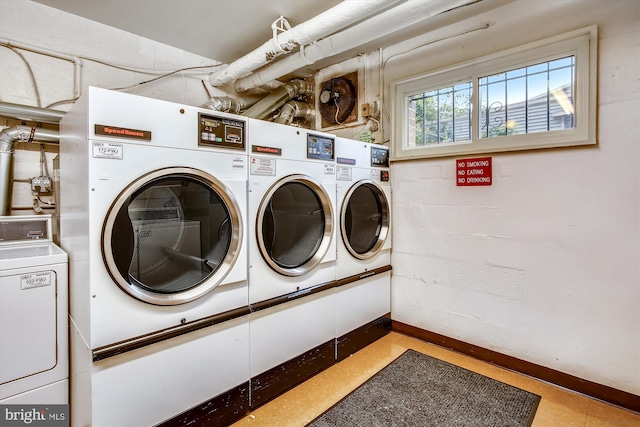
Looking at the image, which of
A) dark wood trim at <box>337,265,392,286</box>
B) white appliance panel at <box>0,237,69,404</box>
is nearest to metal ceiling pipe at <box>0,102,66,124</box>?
white appliance panel at <box>0,237,69,404</box>

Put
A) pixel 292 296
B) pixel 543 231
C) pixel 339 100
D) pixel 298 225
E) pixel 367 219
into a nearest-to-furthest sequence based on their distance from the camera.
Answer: pixel 292 296 → pixel 543 231 → pixel 298 225 → pixel 367 219 → pixel 339 100

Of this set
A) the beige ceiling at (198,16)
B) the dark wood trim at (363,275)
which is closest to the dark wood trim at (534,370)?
the dark wood trim at (363,275)

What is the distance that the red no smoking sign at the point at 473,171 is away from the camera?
247cm

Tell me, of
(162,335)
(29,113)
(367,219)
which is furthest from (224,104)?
(162,335)

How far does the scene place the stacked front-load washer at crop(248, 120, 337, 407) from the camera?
6.38 ft

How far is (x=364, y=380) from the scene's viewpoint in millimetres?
2275

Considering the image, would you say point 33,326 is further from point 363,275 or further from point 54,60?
point 363,275

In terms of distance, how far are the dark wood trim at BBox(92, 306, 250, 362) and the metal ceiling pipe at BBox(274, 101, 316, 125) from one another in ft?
6.97

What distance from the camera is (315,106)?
12.1ft

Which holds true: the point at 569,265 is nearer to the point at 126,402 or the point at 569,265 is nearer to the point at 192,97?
the point at 126,402

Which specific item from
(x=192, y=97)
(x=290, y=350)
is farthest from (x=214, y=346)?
(x=192, y=97)

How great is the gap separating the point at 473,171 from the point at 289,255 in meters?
1.62

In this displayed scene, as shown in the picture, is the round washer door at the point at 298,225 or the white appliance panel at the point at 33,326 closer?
the white appliance panel at the point at 33,326

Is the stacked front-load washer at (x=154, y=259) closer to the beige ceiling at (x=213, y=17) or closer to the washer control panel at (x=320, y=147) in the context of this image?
the washer control panel at (x=320, y=147)
